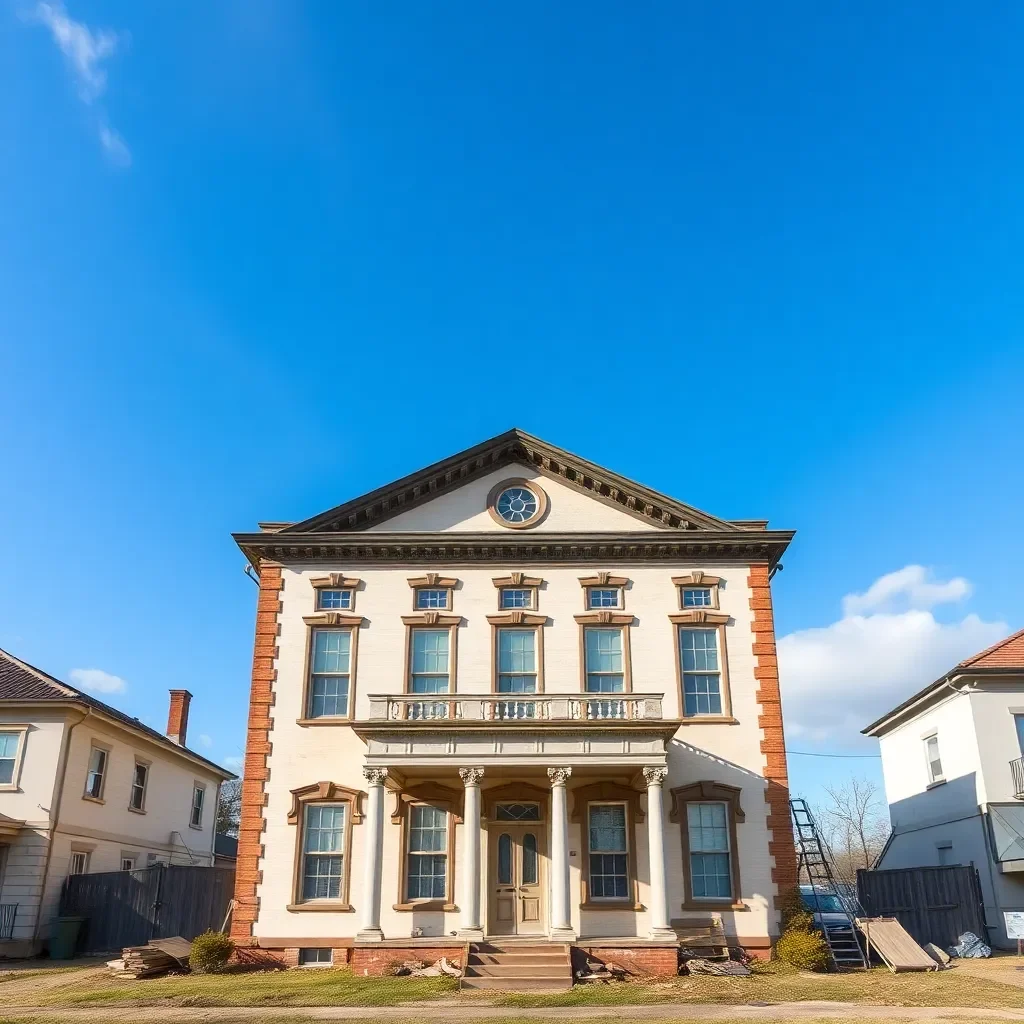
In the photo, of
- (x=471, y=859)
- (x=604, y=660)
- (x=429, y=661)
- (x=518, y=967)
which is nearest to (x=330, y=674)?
(x=429, y=661)

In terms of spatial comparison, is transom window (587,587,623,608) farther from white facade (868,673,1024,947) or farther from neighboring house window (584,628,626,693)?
white facade (868,673,1024,947)

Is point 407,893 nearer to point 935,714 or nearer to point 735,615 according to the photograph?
point 735,615

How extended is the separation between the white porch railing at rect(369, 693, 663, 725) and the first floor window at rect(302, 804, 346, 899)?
121 inches

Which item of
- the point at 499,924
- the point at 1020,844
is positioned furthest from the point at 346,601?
the point at 1020,844

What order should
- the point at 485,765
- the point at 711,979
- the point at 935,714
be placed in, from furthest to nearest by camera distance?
1. the point at 935,714
2. the point at 485,765
3. the point at 711,979

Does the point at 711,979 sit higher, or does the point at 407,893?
the point at 407,893

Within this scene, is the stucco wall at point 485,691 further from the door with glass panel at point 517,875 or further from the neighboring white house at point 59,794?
the neighboring white house at point 59,794

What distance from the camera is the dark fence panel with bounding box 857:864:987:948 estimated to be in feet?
73.5

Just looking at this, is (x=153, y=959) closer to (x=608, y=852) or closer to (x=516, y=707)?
(x=516, y=707)

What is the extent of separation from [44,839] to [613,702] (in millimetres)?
15629

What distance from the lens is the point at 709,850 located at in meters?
20.7

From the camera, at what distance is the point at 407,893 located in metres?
20.4

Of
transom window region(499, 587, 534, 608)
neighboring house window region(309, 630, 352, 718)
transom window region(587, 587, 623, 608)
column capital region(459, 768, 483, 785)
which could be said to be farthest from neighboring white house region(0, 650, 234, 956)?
transom window region(587, 587, 623, 608)

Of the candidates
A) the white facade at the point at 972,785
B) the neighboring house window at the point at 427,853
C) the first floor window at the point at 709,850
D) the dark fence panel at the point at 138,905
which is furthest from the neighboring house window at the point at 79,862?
the white facade at the point at 972,785
